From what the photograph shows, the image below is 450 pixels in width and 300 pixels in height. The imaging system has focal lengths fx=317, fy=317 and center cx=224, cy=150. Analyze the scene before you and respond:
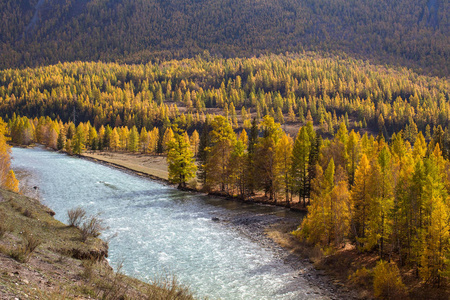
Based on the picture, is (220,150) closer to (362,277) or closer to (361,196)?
(361,196)

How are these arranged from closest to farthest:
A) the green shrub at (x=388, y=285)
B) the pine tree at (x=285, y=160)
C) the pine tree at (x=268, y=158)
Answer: the green shrub at (x=388, y=285) < the pine tree at (x=285, y=160) < the pine tree at (x=268, y=158)

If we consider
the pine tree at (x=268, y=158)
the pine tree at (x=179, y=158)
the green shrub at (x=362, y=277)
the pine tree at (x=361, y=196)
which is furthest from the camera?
the pine tree at (x=179, y=158)

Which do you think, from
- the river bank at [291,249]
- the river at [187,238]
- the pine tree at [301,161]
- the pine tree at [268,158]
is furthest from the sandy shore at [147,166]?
the river bank at [291,249]

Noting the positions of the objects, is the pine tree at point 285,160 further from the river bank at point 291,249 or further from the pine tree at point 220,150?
the pine tree at point 220,150

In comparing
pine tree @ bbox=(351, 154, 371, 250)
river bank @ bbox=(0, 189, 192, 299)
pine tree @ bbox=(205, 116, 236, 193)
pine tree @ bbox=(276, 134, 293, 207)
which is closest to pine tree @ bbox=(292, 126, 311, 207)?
pine tree @ bbox=(276, 134, 293, 207)

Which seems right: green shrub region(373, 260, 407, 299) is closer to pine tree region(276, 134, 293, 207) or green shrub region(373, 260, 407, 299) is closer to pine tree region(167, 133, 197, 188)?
pine tree region(276, 134, 293, 207)

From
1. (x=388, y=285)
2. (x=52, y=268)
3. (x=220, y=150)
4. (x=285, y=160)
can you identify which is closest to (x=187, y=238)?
(x=388, y=285)

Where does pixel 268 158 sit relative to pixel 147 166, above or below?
above

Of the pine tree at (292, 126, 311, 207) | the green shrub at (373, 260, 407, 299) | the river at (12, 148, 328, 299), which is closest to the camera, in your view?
the green shrub at (373, 260, 407, 299)

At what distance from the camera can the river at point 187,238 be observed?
24469 mm

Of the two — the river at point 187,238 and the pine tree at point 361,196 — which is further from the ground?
the pine tree at point 361,196

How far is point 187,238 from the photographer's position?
34.1m

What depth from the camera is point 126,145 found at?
152 m

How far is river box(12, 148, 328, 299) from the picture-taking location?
24469mm
